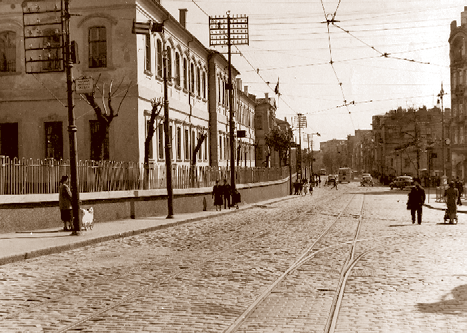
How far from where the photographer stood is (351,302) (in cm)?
954

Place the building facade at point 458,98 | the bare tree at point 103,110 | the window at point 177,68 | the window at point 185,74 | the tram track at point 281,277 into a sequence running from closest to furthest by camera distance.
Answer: the tram track at point 281,277 < the bare tree at point 103,110 < the window at point 177,68 < the window at point 185,74 < the building facade at point 458,98

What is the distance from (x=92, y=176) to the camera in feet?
87.0

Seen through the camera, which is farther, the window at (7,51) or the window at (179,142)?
the window at (179,142)

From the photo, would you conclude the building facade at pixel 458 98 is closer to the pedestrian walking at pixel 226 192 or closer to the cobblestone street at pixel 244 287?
the pedestrian walking at pixel 226 192

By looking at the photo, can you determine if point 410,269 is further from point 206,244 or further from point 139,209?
point 139,209

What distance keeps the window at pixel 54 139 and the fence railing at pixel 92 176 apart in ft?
15.9

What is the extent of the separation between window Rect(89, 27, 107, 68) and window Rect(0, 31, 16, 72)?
12.5ft

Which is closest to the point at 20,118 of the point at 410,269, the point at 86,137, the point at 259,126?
the point at 86,137

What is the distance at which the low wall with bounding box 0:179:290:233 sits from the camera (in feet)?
72.1

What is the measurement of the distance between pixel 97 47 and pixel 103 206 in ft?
34.4

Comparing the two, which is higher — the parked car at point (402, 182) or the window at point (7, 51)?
the window at point (7, 51)

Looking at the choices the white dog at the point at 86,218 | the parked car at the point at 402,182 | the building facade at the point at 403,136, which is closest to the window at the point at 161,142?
the white dog at the point at 86,218

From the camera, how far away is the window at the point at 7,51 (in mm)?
35406

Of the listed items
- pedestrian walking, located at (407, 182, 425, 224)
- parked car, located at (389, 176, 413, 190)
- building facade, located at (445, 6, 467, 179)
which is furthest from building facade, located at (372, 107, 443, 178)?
pedestrian walking, located at (407, 182, 425, 224)
